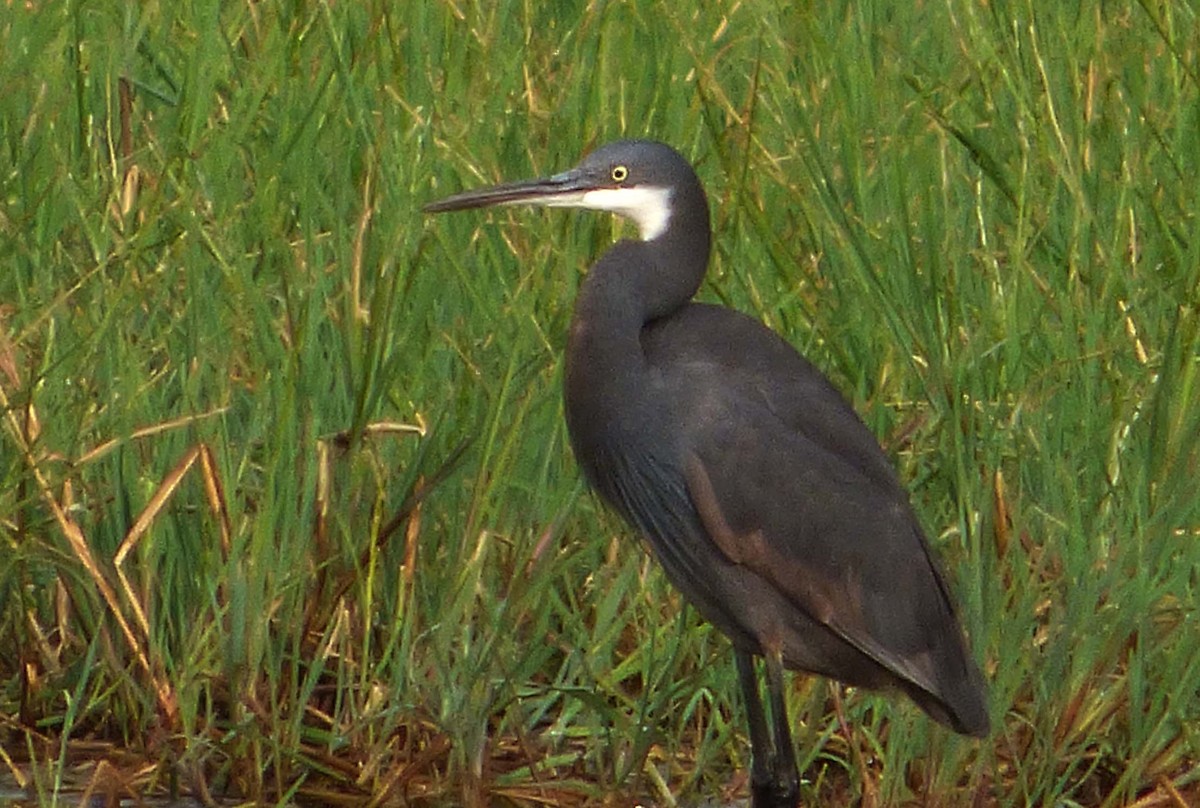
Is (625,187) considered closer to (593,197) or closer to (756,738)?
(593,197)

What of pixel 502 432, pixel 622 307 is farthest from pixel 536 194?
pixel 502 432

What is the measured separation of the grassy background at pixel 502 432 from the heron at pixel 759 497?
9 cm

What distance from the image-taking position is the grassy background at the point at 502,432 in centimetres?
312

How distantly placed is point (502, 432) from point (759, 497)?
1.41 ft

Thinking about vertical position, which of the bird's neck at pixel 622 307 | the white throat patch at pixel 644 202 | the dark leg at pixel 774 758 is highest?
the white throat patch at pixel 644 202

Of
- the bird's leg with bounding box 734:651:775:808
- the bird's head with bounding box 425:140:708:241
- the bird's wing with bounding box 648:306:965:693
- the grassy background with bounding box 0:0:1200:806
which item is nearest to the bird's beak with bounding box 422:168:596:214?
the bird's head with bounding box 425:140:708:241

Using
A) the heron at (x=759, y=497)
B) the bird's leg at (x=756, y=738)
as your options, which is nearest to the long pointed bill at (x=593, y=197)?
the heron at (x=759, y=497)

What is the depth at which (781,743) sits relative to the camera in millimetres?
3123

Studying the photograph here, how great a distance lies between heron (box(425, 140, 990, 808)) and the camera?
3.14 meters

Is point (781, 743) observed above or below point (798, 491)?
below

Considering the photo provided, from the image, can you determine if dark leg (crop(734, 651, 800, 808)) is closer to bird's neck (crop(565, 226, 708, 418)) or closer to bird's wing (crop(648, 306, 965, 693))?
bird's wing (crop(648, 306, 965, 693))

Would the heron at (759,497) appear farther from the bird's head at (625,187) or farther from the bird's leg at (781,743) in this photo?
the bird's head at (625,187)

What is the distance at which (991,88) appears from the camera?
4066mm

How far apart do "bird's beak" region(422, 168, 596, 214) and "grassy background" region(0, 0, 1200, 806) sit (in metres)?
0.13
